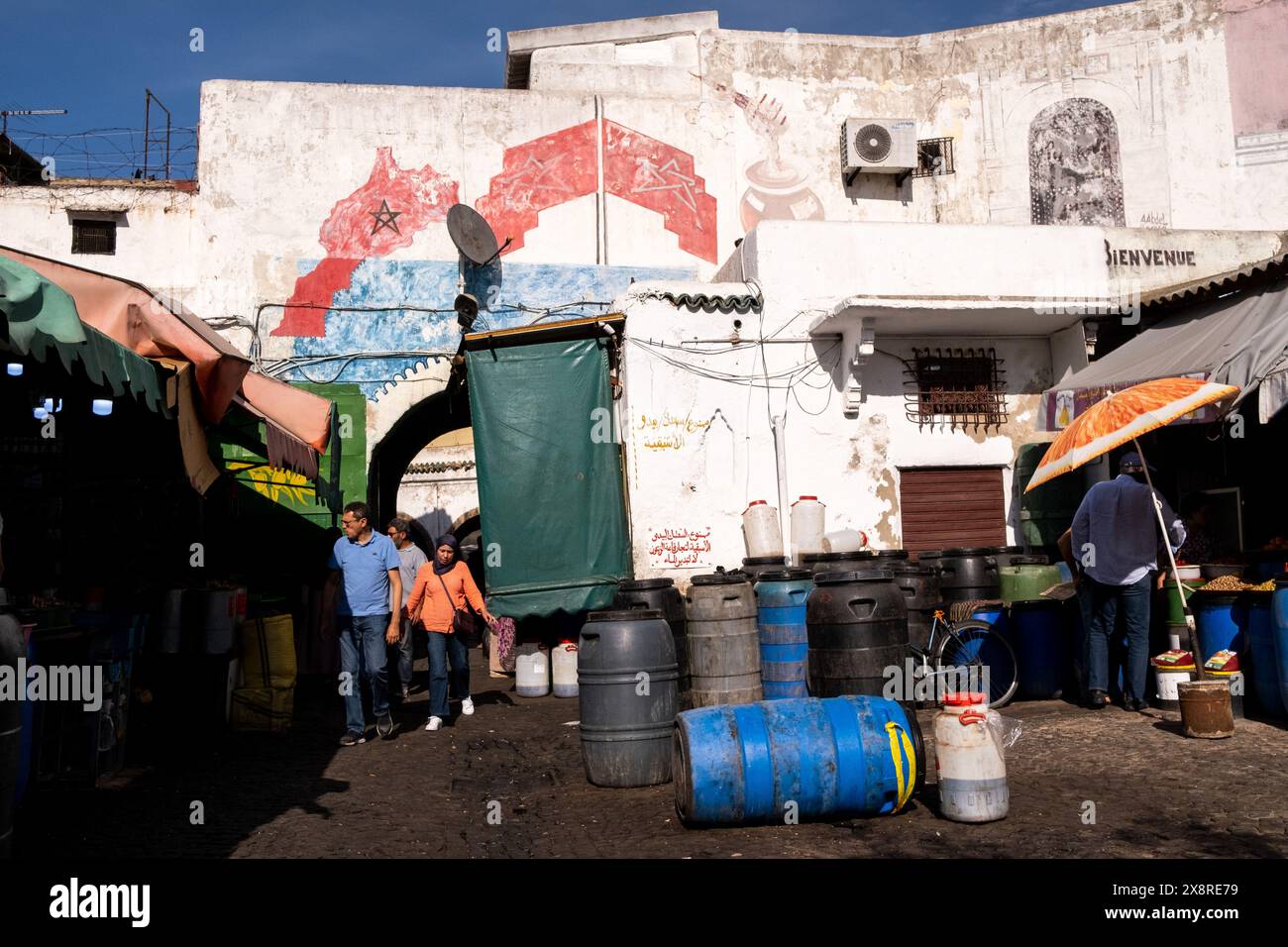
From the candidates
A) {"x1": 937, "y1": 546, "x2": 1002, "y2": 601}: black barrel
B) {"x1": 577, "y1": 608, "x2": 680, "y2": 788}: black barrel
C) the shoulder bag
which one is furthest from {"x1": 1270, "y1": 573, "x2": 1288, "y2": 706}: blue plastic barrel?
the shoulder bag

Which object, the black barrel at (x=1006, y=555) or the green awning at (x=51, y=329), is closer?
the green awning at (x=51, y=329)

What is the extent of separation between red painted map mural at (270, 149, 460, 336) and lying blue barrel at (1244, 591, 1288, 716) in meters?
11.6

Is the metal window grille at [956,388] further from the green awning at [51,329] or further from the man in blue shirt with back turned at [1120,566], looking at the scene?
the green awning at [51,329]

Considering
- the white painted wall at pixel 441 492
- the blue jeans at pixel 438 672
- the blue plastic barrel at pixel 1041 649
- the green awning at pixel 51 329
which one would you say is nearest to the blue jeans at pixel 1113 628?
the blue plastic barrel at pixel 1041 649

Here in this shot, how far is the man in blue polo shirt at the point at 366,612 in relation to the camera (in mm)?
8555

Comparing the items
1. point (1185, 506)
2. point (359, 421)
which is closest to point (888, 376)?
point (1185, 506)

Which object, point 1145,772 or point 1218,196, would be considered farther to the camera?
point 1218,196

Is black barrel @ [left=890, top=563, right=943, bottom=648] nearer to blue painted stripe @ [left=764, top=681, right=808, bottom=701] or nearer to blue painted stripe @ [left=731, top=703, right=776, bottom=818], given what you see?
blue painted stripe @ [left=764, top=681, right=808, bottom=701]

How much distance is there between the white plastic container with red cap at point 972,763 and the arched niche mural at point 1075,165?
628 inches

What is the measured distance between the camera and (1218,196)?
19.1m

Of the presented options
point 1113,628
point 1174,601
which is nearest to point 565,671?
point 1113,628

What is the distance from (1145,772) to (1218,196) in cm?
1613

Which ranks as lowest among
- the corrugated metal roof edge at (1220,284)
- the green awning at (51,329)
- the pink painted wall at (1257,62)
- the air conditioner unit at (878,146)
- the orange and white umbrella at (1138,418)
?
the orange and white umbrella at (1138,418)

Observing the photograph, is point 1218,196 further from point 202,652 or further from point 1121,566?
point 202,652
